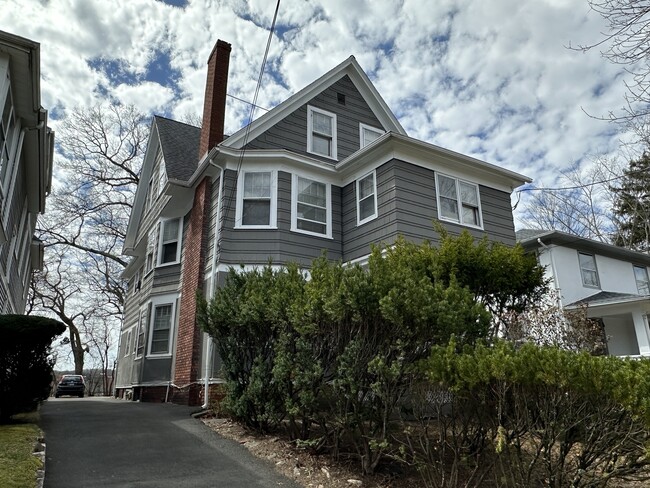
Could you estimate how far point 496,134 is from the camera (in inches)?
543

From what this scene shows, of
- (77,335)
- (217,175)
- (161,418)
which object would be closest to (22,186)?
(217,175)

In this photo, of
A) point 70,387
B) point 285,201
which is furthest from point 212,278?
point 70,387

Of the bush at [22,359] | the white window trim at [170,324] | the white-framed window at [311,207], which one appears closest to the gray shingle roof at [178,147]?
the white window trim at [170,324]

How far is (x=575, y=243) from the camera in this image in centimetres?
1775

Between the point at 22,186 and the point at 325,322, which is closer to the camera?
the point at 325,322

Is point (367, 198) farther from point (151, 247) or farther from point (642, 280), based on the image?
point (642, 280)

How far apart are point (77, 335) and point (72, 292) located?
3.15 meters

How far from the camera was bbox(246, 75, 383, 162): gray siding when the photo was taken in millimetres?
13734

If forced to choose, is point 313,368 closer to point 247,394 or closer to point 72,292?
point 247,394

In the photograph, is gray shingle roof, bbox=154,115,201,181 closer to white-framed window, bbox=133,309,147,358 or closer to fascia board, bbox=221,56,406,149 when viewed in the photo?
fascia board, bbox=221,56,406,149

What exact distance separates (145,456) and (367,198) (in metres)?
8.22

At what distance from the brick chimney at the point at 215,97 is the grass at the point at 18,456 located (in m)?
8.49

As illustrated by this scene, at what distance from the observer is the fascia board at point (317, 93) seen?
1312cm

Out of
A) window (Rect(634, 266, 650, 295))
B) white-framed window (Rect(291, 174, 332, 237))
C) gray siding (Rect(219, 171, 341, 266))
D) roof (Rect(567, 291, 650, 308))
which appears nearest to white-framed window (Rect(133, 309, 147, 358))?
gray siding (Rect(219, 171, 341, 266))
